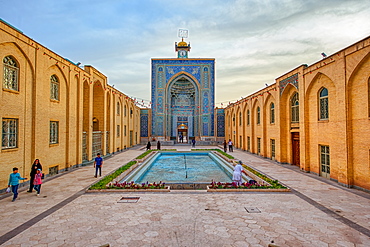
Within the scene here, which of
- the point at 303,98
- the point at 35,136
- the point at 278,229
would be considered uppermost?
the point at 303,98

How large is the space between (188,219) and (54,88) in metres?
8.91

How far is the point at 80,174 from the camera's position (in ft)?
33.7

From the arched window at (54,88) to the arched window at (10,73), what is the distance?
2.26 metres

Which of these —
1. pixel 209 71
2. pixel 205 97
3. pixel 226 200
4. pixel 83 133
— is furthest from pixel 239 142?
pixel 226 200

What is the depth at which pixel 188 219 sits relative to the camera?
4996 mm

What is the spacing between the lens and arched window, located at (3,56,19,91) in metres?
7.30

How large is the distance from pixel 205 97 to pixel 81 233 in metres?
26.4

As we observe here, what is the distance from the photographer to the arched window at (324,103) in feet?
31.0

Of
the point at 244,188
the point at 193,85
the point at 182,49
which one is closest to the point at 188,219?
the point at 244,188

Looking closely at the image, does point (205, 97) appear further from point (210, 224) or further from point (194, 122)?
point (210, 224)

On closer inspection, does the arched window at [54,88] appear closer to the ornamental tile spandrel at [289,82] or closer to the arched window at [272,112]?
the ornamental tile spandrel at [289,82]

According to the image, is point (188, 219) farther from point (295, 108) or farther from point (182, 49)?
point (182, 49)

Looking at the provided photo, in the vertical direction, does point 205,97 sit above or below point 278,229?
above

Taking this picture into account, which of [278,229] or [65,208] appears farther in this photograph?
[65,208]
